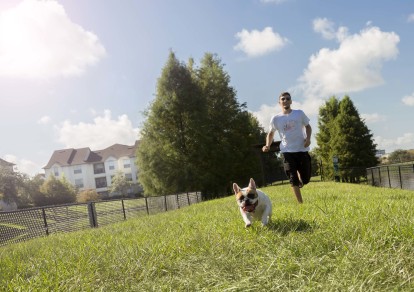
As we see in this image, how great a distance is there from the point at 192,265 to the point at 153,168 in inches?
1224

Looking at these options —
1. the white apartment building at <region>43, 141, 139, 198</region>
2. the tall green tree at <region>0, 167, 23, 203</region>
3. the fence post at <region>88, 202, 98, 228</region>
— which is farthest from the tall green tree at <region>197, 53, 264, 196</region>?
the white apartment building at <region>43, 141, 139, 198</region>

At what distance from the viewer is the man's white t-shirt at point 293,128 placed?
6.47 metres

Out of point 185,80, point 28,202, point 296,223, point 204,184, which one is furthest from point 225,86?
point 28,202

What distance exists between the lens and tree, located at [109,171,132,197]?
278 feet

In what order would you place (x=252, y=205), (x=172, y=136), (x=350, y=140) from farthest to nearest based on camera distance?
1. (x=350, y=140)
2. (x=172, y=136)
3. (x=252, y=205)

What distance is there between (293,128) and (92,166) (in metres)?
92.4

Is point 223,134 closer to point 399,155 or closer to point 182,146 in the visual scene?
point 182,146

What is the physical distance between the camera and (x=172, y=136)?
115 ft

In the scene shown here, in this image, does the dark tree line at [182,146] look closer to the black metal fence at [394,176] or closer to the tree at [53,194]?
the black metal fence at [394,176]

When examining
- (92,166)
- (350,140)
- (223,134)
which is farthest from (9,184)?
(350,140)

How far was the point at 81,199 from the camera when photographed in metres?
68.8

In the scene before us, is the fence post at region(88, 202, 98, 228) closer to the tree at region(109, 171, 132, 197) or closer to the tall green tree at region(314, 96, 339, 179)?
the tall green tree at region(314, 96, 339, 179)

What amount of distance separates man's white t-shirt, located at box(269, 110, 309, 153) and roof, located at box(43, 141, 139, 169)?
8574cm

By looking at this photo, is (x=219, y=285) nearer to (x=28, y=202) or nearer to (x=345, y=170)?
(x=345, y=170)
